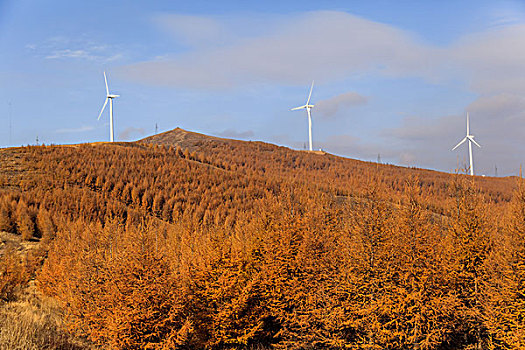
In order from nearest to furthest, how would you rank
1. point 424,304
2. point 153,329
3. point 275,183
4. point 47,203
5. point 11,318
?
point 11,318
point 153,329
point 424,304
point 47,203
point 275,183

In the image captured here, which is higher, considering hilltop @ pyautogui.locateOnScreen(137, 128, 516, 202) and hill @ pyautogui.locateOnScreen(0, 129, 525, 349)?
hilltop @ pyautogui.locateOnScreen(137, 128, 516, 202)

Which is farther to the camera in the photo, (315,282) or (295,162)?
(295,162)

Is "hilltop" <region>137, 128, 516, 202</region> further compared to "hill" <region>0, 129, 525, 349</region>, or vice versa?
"hilltop" <region>137, 128, 516, 202</region>

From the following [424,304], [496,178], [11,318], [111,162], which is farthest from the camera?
[496,178]

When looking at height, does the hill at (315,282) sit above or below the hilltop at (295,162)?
below

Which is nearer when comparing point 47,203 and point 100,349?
point 100,349

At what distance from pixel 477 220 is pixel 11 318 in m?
23.7

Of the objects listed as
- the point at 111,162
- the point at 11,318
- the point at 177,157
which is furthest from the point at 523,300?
the point at 177,157

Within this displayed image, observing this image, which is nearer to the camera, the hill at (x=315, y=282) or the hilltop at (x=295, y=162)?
the hill at (x=315, y=282)

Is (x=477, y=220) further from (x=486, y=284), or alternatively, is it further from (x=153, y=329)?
(x=153, y=329)

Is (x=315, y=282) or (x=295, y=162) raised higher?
(x=295, y=162)

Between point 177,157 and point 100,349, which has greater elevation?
point 177,157

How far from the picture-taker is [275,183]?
103 m

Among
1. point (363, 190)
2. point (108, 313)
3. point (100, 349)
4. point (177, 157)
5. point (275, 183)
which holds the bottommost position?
point (100, 349)
